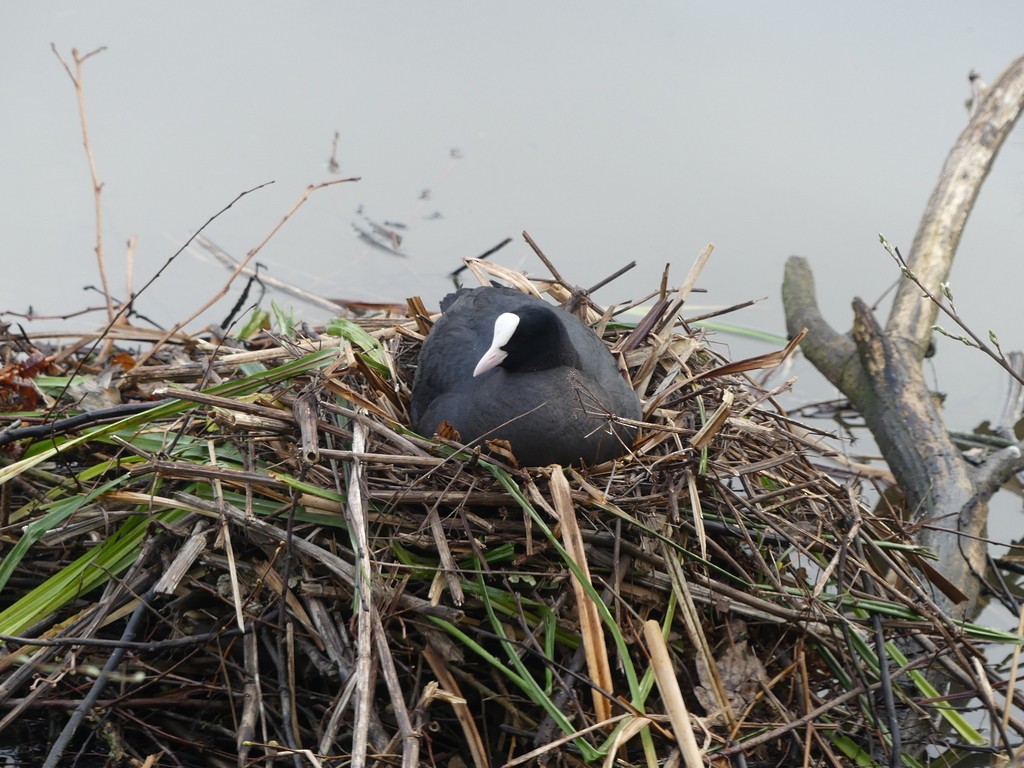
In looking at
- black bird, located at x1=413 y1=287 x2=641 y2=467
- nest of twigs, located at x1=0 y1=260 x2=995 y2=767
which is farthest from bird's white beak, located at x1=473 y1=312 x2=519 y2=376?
nest of twigs, located at x1=0 y1=260 x2=995 y2=767

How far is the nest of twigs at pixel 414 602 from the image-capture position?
199cm

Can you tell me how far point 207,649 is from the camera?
2.14 meters

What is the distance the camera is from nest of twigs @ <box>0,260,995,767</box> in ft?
6.52

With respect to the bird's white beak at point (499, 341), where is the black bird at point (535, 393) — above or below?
below

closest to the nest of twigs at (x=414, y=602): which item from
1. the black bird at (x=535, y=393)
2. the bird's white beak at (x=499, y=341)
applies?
the black bird at (x=535, y=393)

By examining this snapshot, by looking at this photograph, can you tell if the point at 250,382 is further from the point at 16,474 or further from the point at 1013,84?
the point at 1013,84

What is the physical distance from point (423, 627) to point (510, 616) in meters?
0.17

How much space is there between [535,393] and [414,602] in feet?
1.83

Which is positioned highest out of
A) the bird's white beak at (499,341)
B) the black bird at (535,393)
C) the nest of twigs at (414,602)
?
the bird's white beak at (499,341)

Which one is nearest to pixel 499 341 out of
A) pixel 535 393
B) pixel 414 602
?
pixel 535 393

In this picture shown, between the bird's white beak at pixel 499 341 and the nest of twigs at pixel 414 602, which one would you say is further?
the bird's white beak at pixel 499 341

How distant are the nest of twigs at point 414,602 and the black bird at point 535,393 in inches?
3.5

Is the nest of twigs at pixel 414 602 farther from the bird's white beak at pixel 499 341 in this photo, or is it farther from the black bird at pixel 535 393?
the bird's white beak at pixel 499 341

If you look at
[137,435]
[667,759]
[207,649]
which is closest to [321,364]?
[137,435]
